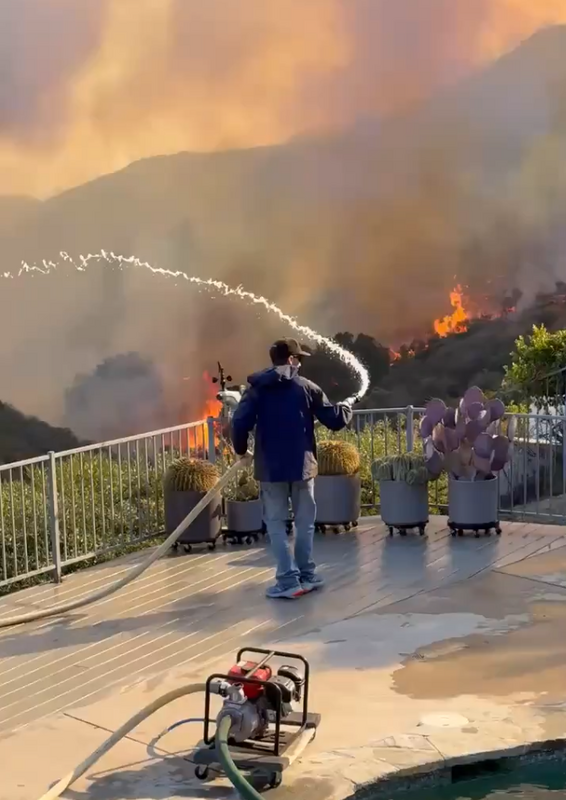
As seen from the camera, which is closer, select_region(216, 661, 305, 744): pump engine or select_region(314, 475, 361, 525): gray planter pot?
select_region(216, 661, 305, 744): pump engine

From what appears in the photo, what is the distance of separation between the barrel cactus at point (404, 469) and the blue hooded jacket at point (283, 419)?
1525 mm

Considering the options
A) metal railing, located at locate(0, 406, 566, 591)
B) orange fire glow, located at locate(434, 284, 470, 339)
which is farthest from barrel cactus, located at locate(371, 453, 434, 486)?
orange fire glow, located at locate(434, 284, 470, 339)

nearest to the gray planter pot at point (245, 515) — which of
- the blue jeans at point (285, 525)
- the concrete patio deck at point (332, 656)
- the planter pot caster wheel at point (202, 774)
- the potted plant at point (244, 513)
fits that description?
the potted plant at point (244, 513)

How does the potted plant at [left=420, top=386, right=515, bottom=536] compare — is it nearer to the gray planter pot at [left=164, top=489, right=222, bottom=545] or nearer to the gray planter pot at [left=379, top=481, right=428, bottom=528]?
the gray planter pot at [left=379, top=481, right=428, bottom=528]

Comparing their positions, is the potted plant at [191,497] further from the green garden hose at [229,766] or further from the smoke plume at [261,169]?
the smoke plume at [261,169]

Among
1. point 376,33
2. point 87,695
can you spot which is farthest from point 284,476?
point 376,33

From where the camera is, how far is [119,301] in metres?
13.9

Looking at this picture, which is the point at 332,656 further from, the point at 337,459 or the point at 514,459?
the point at 514,459

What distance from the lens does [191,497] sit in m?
7.45

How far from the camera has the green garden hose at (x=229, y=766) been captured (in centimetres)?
336

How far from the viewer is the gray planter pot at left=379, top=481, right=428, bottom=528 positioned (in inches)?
304

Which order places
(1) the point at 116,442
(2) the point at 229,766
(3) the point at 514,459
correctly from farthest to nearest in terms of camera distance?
(3) the point at 514,459
(1) the point at 116,442
(2) the point at 229,766

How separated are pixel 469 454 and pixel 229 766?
4.52 metres

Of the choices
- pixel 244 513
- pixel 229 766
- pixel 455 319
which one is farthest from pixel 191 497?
pixel 455 319
